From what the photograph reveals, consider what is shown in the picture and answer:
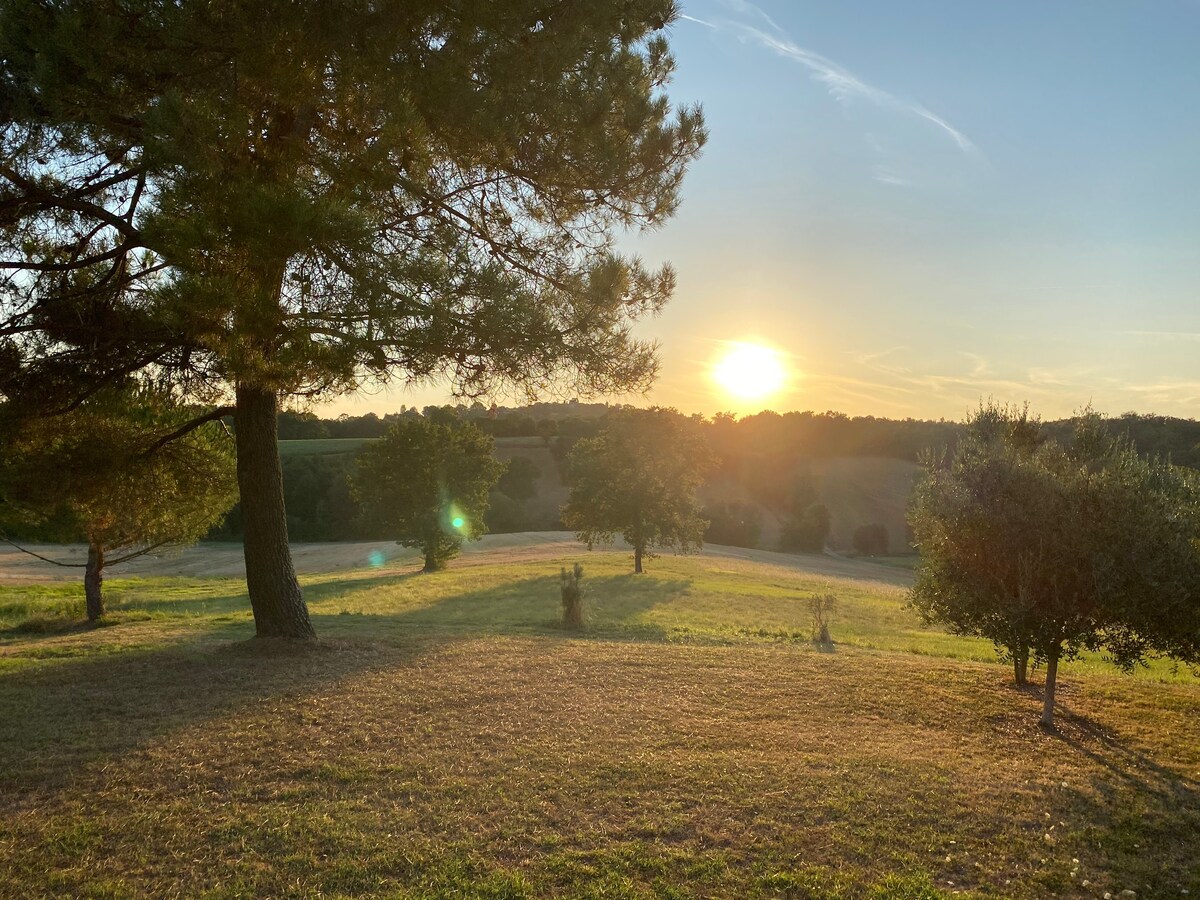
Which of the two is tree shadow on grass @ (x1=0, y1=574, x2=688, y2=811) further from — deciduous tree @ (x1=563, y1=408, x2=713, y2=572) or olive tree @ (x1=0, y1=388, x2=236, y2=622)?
deciduous tree @ (x1=563, y1=408, x2=713, y2=572)

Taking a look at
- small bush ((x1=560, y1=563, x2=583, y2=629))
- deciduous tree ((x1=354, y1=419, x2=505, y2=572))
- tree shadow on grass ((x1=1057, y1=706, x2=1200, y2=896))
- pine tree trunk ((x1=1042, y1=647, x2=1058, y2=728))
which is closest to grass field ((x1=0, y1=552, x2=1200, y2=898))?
tree shadow on grass ((x1=1057, y1=706, x2=1200, y2=896))

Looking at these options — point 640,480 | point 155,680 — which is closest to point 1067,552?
point 155,680

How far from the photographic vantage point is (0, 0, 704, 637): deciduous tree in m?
7.99

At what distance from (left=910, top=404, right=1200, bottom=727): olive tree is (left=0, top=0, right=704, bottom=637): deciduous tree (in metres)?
4.68

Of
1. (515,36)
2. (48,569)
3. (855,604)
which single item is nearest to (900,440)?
(855,604)

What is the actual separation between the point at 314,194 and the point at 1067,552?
Answer: 911 cm

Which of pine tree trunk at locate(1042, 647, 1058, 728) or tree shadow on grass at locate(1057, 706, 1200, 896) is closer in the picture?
tree shadow on grass at locate(1057, 706, 1200, 896)

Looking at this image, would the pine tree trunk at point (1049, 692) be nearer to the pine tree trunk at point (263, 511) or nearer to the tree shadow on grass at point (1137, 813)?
the tree shadow on grass at point (1137, 813)

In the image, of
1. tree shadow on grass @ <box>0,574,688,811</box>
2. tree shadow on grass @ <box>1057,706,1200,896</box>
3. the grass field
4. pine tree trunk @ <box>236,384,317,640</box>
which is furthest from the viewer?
pine tree trunk @ <box>236,384,317,640</box>

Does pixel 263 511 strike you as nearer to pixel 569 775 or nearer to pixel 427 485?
pixel 569 775

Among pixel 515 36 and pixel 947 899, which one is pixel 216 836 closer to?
pixel 947 899

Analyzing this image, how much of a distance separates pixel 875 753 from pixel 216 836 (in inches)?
235

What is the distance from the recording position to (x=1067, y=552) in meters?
8.69

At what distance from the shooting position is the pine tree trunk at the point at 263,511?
11.1m
